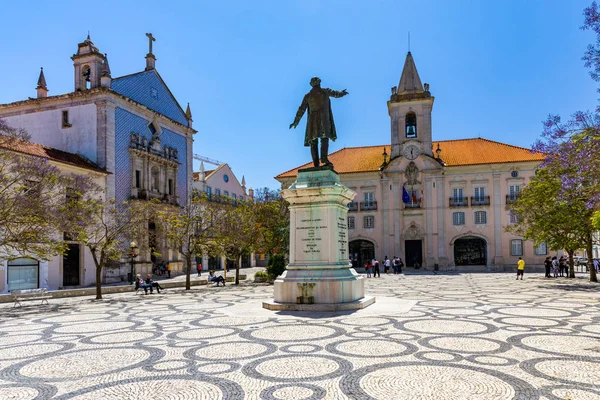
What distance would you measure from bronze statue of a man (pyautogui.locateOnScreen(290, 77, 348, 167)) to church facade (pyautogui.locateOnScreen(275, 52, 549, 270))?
31.3m

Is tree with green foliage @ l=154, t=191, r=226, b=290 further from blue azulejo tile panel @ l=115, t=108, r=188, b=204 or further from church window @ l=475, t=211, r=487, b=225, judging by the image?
church window @ l=475, t=211, r=487, b=225

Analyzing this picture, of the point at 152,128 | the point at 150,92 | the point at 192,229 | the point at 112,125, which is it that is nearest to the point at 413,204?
the point at 152,128

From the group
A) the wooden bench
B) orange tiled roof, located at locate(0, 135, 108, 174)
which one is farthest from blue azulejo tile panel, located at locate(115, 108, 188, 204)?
the wooden bench

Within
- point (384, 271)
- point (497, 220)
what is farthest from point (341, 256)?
point (497, 220)

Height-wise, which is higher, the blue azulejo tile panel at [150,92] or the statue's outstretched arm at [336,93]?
the blue azulejo tile panel at [150,92]

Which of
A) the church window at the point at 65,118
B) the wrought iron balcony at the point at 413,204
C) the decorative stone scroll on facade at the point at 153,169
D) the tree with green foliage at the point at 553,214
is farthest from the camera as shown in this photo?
the wrought iron balcony at the point at 413,204

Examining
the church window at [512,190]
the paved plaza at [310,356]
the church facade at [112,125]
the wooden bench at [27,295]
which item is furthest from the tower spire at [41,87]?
the church window at [512,190]

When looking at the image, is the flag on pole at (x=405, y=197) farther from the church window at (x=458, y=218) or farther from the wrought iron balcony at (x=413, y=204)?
the church window at (x=458, y=218)

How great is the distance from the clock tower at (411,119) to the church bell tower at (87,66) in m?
25.0

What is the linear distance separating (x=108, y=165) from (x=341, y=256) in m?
23.8

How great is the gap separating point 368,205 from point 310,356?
124 feet

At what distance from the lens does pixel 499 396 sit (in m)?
4.82

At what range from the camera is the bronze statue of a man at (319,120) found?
489 inches

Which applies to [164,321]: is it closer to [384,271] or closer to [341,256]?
[341,256]
